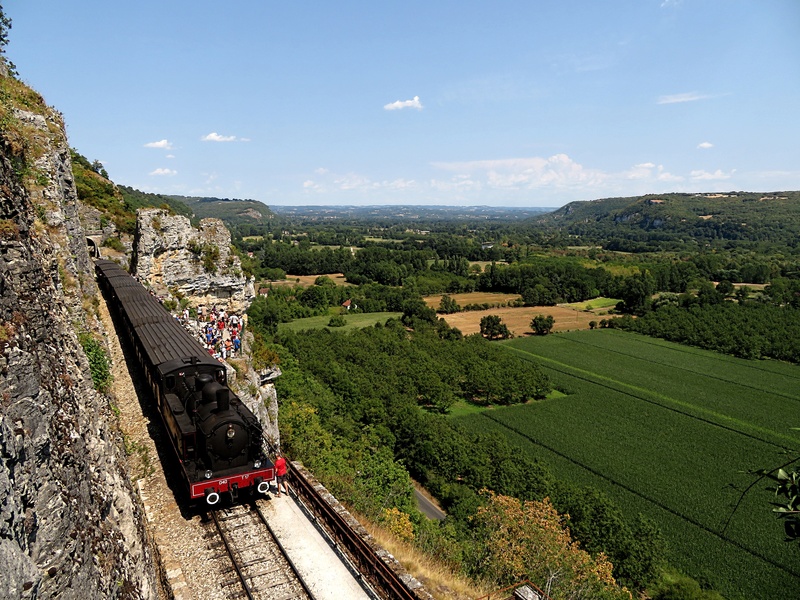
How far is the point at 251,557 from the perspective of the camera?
11547 mm

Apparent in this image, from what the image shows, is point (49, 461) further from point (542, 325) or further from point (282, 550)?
point (542, 325)

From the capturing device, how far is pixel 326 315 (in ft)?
305

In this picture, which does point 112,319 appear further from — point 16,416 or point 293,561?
point 16,416

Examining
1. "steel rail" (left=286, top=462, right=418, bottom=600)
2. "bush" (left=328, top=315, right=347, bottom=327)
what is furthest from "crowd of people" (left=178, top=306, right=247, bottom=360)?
"bush" (left=328, top=315, right=347, bottom=327)

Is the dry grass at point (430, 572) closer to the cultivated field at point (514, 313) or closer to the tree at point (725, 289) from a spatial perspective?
the cultivated field at point (514, 313)

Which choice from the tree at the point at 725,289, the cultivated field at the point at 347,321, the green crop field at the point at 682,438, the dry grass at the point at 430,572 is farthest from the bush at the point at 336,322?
the tree at the point at 725,289

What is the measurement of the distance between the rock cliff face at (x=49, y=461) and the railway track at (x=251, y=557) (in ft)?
5.82

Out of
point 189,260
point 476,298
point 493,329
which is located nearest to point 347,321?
point 493,329

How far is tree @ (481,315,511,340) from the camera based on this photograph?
83062mm

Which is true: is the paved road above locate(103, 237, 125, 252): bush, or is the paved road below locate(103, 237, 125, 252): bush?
below

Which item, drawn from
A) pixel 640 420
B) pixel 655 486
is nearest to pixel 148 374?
pixel 655 486

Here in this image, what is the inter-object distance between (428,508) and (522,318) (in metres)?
68.4

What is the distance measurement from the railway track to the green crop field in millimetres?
17181

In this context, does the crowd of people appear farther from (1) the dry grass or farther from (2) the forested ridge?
(1) the dry grass
